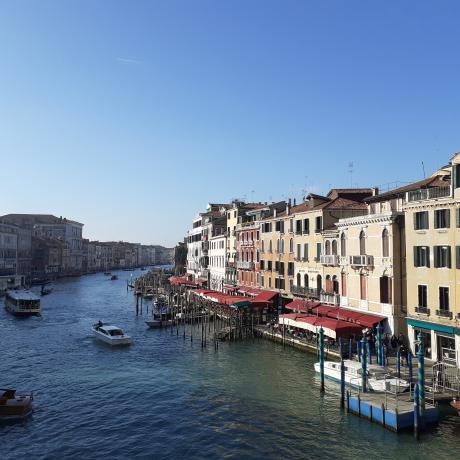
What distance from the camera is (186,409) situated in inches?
1029

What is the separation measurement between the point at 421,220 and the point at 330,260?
11.9m

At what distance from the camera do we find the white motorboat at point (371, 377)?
81.9 feet

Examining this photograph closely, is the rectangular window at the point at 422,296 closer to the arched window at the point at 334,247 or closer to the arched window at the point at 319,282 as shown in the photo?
the arched window at the point at 334,247

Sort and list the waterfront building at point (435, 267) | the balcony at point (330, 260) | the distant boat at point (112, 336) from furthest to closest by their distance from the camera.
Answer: the distant boat at point (112, 336) → the balcony at point (330, 260) → the waterfront building at point (435, 267)

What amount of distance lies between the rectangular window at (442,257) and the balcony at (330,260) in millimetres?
11765

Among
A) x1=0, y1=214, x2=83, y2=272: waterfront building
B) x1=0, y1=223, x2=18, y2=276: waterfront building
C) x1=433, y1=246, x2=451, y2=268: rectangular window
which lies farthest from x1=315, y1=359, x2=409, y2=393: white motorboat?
x1=0, y1=214, x2=83, y2=272: waterfront building

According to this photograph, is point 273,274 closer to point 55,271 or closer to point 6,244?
point 6,244

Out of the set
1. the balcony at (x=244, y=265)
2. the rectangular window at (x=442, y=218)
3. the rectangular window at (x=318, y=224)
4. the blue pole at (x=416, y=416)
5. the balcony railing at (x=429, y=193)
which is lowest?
the blue pole at (x=416, y=416)

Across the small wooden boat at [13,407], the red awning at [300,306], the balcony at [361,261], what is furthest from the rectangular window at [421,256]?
the small wooden boat at [13,407]

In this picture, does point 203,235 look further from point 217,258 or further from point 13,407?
point 13,407

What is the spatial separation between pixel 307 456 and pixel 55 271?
506 feet

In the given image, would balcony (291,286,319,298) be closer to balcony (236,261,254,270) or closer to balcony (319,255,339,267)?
balcony (319,255,339,267)

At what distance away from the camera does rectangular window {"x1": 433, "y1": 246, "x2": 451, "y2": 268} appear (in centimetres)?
2917

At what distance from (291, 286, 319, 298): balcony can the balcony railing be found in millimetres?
15999
